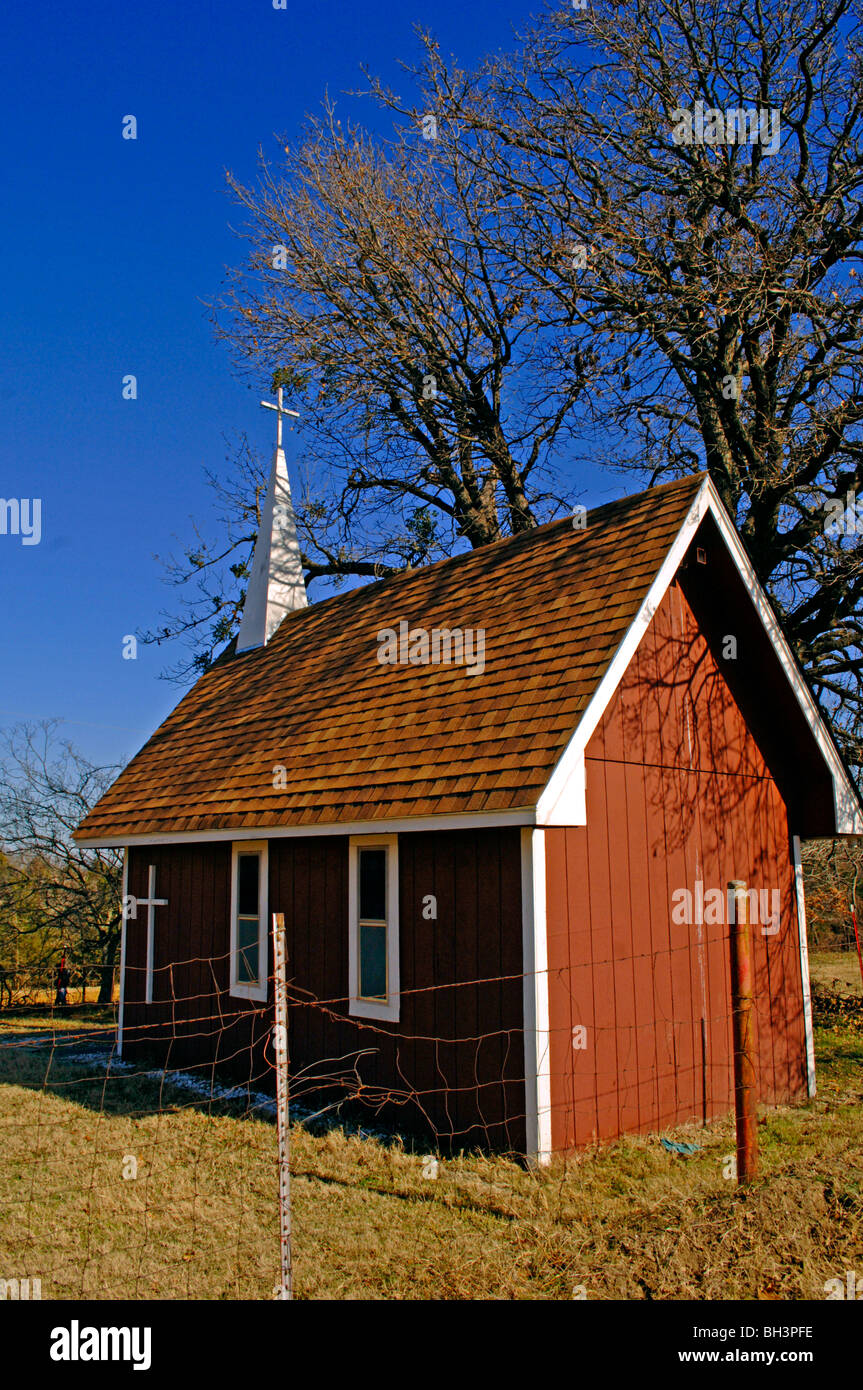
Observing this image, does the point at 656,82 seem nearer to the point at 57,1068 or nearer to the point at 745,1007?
the point at 745,1007

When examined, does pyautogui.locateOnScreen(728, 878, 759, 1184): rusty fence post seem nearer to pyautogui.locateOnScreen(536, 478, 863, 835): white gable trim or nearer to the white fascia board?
pyautogui.locateOnScreen(536, 478, 863, 835): white gable trim

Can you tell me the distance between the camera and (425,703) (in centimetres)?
1031

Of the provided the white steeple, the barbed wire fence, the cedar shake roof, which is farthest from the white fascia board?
the white steeple

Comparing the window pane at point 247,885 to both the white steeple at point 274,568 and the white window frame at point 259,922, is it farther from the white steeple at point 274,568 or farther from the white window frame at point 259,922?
the white steeple at point 274,568

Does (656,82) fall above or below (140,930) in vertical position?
above

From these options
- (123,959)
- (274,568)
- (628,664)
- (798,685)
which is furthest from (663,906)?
(274,568)

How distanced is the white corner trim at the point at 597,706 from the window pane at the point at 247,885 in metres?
4.99

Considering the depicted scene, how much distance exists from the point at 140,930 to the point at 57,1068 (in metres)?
2.05

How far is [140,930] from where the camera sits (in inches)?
557

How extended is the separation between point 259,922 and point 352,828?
2.83 meters

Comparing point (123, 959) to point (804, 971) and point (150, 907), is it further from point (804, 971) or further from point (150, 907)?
point (804, 971)

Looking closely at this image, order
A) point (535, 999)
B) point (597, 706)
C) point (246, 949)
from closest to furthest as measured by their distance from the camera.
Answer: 1. point (535, 999)
2. point (597, 706)
3. point (246, 949)
